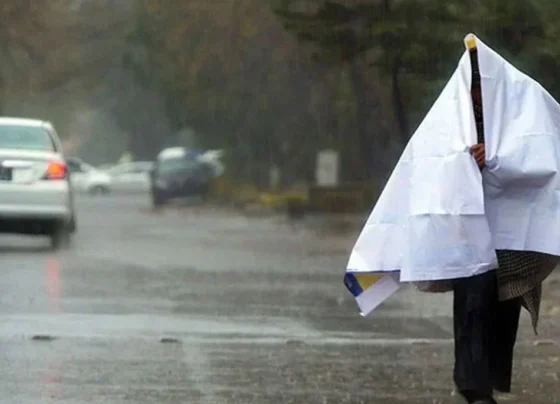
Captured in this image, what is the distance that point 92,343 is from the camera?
9219mm

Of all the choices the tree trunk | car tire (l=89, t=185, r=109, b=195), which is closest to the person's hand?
the tree trunk

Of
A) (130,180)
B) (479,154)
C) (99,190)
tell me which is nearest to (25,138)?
(479,154)

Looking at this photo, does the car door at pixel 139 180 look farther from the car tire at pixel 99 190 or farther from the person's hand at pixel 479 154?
the person's hand at pixel 479 154

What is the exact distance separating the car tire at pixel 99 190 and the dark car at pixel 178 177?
51.4 ft

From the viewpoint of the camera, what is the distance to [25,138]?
17.4 m

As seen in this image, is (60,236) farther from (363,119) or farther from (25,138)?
(363,119)

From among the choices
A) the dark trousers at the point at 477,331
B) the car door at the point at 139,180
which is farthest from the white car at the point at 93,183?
the dark trousers at the point at 477,331

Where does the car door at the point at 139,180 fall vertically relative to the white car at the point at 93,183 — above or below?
below

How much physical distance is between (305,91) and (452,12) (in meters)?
17.5

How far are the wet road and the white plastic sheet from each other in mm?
1254

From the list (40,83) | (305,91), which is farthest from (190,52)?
(40,83)

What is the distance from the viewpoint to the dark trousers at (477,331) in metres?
6.39

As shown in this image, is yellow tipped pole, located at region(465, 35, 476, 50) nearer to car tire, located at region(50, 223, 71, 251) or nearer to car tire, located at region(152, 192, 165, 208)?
car tire, located at region(50, 223, 71, 251)

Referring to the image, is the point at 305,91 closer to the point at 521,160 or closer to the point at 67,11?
the point at 67,11
